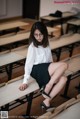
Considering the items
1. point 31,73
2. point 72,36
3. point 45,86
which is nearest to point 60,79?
point 45,86

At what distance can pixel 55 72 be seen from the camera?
2.54m

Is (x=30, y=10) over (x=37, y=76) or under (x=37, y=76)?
under

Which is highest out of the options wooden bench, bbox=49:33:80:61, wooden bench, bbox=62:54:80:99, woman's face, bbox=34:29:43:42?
woman's face, bbox=34:29:43:42

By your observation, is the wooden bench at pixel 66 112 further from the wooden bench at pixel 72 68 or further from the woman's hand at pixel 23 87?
the wooden bench at pixel 72 68

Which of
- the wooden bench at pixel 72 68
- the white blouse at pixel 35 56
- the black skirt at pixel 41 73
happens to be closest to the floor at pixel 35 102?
the wooden bench at pixel 72 68

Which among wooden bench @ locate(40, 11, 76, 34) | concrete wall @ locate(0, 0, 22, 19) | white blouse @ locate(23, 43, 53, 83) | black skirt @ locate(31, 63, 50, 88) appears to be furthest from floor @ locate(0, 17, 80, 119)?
concrete wall @ locate(0, 0, 22, 19)

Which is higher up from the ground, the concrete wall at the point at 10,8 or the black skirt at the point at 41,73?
the black skirt at the point at 41,73

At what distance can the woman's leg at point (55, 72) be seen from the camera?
249cm

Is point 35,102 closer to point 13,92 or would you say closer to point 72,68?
point 72,68

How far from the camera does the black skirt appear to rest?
2.57 metres

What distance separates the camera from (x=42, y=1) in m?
7.60

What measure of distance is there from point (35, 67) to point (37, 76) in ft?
0.35

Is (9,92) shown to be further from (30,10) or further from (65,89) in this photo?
(30,10)

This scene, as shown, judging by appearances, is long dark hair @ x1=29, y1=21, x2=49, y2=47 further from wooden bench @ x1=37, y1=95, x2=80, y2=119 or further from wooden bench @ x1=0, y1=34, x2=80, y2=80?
wooden bench @ x1=37, y1=95, x2=80, y2=119
